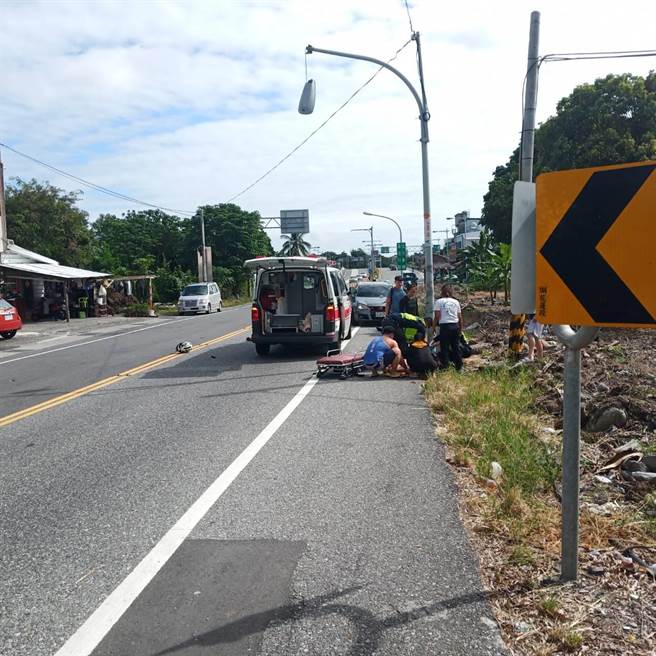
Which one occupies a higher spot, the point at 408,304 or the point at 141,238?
the point at 141,238

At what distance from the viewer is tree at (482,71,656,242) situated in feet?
91.9

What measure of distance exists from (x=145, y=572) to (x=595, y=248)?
316cm

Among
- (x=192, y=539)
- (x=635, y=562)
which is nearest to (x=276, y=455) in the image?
(x=192, y=539)

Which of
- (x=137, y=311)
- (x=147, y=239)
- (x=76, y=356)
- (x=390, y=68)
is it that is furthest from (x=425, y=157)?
(x=147, y=239)

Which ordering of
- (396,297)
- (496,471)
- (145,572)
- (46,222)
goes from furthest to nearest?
1. (46,222)
2. (396,297)
3. (496,471)
4. (145,572)

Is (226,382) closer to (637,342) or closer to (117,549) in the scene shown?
(117,549)

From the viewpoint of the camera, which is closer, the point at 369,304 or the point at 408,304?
the point at 408,304

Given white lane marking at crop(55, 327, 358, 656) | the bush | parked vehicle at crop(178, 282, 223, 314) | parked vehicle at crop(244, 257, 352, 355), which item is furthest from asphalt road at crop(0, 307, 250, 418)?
the bush

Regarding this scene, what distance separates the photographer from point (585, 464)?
6.02m

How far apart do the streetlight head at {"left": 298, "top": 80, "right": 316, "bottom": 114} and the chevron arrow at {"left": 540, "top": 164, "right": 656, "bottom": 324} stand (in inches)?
448

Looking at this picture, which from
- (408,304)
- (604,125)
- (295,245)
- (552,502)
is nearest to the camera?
(552,502)

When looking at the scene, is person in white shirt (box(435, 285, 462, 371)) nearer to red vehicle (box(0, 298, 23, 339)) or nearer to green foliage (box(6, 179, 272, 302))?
red vehicle (box(0, 298, 23, 339))

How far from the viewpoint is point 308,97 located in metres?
13.8

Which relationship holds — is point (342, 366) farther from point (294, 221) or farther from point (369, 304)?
point (294, 221)
